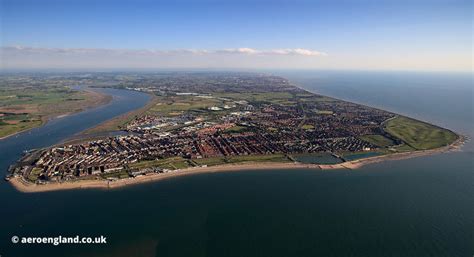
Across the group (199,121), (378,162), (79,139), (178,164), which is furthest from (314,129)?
(79,139)

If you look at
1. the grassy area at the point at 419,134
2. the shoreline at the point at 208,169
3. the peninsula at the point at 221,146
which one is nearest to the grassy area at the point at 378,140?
the peninsula at the point at 221,146

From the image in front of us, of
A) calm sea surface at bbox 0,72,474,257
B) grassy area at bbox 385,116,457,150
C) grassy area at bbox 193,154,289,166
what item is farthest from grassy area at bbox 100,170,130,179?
grassy area at bbox 385,116,457,150

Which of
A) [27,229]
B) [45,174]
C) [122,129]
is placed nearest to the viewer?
[27,229]

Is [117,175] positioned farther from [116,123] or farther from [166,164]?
[116,123]

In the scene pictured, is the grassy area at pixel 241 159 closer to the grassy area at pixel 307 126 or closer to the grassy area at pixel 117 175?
the grassy area at pixel 117 175

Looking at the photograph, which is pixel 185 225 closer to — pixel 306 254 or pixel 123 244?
pixel 123 244

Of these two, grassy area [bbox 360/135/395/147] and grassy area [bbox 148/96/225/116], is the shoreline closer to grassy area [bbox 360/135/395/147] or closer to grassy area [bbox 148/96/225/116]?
grassy area [bbox 360/135/395/147]

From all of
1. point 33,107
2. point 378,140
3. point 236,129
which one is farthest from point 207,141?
point 33,107
